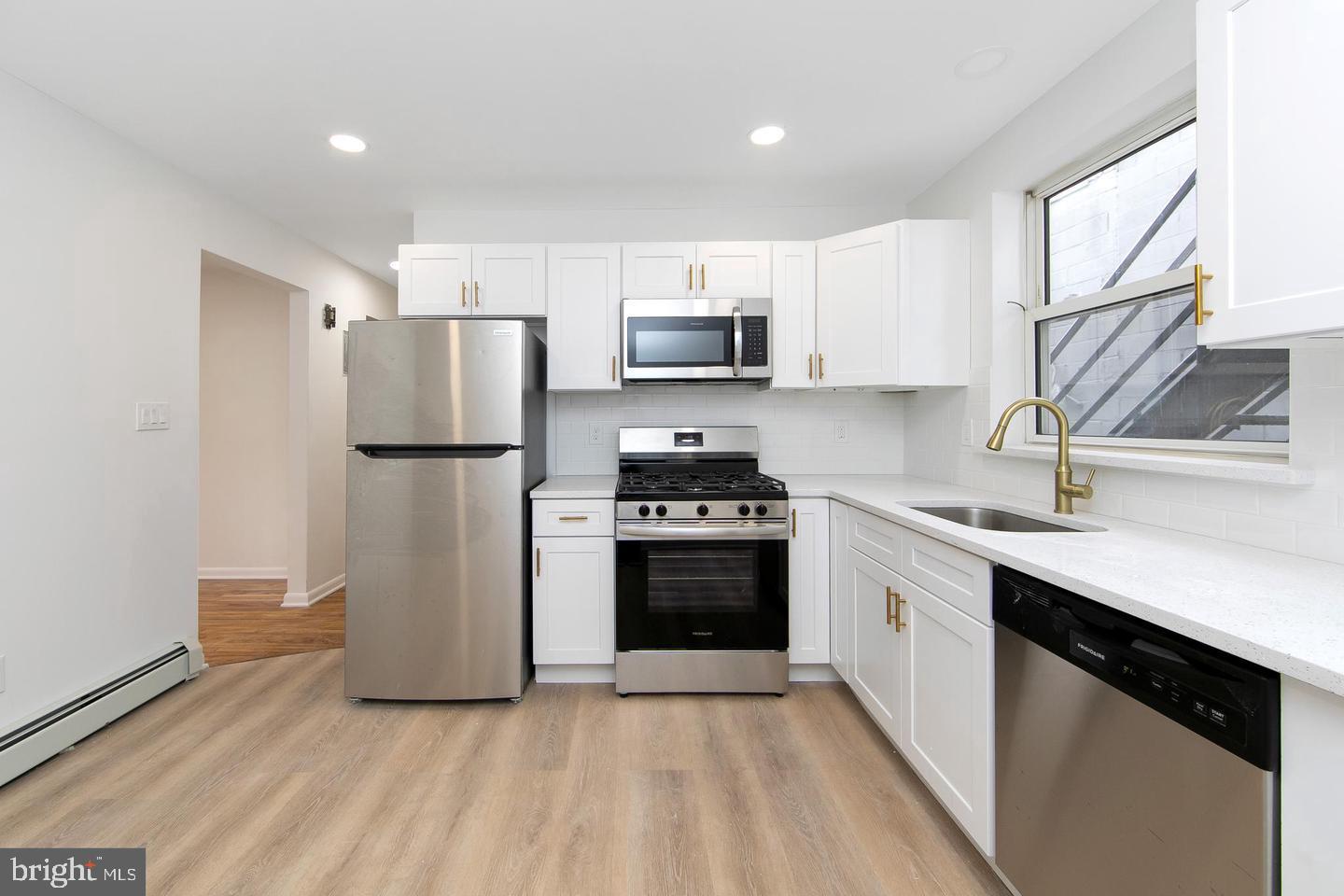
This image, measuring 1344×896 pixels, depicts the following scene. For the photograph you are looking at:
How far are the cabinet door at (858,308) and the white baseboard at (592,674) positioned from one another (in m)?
1.40

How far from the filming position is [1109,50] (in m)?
1.80

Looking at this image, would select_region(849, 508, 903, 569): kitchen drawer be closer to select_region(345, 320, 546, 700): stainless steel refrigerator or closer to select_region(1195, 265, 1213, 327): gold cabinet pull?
select_region(1195, 265, 1213, 327): gold cabinet pull

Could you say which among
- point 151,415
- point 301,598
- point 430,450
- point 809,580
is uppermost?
point 151,415

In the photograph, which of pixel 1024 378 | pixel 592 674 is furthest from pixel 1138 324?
pixel 592 674

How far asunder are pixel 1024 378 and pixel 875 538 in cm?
100

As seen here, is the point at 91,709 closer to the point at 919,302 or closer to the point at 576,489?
the point at 576,489

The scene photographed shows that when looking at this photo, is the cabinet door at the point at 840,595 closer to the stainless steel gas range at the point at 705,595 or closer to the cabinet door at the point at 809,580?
the cabinet door at the point at 809,580

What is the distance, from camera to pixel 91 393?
225cm

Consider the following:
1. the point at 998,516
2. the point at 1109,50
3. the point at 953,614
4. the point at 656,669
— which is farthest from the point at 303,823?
the point at 1109,50

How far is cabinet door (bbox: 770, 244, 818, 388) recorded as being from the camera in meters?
2.89

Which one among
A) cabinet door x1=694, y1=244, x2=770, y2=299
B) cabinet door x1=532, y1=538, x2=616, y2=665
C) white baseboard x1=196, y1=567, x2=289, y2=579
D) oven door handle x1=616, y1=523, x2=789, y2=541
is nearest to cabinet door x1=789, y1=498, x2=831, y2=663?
oven door handle x1=616, y1=523, x2=789, y2=541

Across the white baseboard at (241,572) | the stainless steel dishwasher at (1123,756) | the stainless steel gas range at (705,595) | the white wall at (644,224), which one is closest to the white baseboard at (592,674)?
the stainless steel gas range at (705,595)

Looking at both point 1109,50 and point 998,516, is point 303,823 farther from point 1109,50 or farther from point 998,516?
point 1109,50

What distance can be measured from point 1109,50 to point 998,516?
1.58 metres
